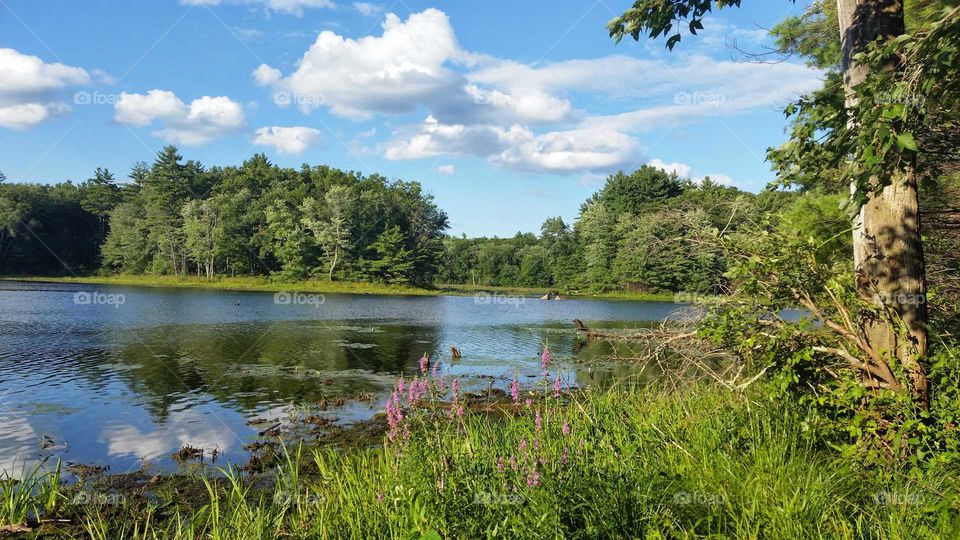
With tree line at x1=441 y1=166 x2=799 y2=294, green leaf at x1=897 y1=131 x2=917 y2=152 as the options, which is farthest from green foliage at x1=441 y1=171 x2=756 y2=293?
green leaf at x1=897 y1=131 x2=917 y2=152

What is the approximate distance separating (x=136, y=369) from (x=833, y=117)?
19482 mm

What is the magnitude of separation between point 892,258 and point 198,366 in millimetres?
18979

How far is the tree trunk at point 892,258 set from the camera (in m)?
5.20

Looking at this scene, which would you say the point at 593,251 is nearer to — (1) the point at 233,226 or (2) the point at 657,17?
(1) the point at 233,226

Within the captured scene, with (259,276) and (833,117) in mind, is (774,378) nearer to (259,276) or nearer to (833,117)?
(833,117)

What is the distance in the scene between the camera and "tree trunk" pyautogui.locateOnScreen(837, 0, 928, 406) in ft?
17.1

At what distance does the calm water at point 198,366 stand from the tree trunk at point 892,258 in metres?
9.11

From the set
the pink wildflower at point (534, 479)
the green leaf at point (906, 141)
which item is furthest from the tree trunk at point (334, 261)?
the green leaf at point (906, 141)

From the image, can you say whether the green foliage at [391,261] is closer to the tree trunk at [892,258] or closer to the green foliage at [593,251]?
the green foliage at [593,251]

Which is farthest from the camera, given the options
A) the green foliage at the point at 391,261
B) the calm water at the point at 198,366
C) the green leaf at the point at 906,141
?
the green foliage at the point at 391,261

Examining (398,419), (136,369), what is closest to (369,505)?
(398,419)

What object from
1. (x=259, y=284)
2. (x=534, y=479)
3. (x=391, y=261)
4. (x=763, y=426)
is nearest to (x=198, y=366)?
(x=534, y=479)

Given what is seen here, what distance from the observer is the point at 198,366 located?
1850 centimetres

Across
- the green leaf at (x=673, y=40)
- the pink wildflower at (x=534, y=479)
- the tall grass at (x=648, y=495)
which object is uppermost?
the green leaf at (x=673, y=40)
